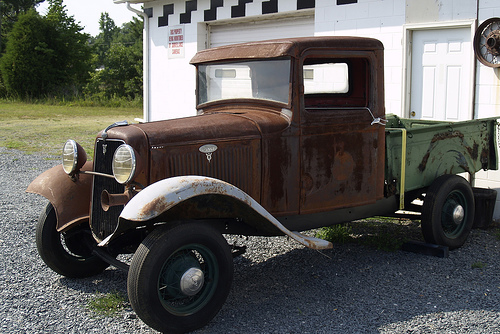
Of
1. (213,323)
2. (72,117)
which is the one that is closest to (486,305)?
(213,323)

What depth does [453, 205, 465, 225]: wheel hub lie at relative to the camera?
212 inches

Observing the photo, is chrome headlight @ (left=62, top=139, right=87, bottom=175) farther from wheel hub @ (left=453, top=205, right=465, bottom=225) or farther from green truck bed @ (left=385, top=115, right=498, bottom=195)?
wheel hub @ (left=453, top=205, right=465, bottom=225)

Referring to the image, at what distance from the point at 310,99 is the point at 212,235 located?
2.05 m

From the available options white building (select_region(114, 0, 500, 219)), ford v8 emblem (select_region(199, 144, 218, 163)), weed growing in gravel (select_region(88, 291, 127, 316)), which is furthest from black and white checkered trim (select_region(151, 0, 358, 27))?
weed growing in gravel (select_region(88, 291, 127, 316))

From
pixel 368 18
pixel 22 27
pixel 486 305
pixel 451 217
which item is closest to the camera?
pixel 486 305

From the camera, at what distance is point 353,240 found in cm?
561

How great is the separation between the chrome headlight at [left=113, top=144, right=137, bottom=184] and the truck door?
138 cm

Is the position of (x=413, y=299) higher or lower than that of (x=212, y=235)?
lower

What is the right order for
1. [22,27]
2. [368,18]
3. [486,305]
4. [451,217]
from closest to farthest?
[486,305], [451,217], [368,18], [22,27]

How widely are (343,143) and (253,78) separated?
93 cm

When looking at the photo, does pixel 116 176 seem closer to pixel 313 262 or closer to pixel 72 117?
pixel 313 262

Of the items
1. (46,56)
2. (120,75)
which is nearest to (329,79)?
(46,56)

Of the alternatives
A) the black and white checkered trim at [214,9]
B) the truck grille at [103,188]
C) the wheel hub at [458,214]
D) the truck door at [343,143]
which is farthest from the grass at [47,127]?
the wheel hub at [458,214]

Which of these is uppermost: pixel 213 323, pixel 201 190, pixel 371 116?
pixel 371 116
